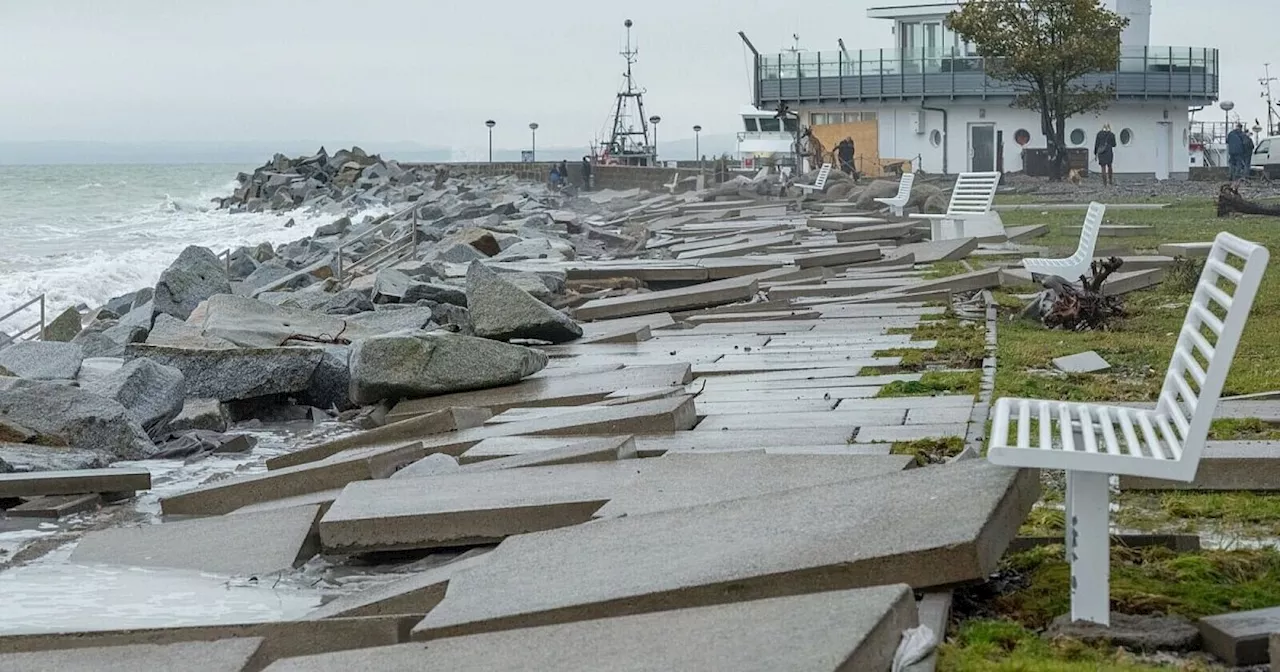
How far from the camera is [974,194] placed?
20.2 metres

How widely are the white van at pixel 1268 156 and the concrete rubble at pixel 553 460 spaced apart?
28.5m

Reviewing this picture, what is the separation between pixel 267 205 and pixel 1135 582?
2493 inches

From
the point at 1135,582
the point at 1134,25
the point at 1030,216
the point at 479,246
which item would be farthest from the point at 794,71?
the point at 1135,582

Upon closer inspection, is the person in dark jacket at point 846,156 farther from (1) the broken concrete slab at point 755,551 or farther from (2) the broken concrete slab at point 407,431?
(1) the broken concrete slab at point 755,551

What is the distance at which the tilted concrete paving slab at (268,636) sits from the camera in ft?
15.2

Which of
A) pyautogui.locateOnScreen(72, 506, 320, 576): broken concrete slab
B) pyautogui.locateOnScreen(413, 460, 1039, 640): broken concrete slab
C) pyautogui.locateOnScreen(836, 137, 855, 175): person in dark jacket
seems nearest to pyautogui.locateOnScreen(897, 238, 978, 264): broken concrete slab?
pyautogui.locateOnScreen(72, 506, 320, 576): broken concrete slab

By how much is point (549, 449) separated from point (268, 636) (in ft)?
8.39

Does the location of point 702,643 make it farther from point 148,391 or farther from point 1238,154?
point 1238,154

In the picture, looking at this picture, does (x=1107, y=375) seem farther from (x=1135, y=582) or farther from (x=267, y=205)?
(x=267, y=205)

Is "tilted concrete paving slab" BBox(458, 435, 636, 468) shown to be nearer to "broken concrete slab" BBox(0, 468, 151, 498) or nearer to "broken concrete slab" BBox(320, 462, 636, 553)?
"broken concrete slab" BBox(320, 462, 636, 553)

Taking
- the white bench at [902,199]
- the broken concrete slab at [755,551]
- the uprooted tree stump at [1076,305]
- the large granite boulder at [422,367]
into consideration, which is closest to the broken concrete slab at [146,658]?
the broken concrete slab at [755,551]

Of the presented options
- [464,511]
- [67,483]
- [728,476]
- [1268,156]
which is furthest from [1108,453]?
[1268,156]

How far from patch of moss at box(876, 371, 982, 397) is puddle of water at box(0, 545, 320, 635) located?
12.1 ft

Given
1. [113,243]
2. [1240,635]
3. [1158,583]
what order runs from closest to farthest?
[1240,635], [1158,583], [113,243]
